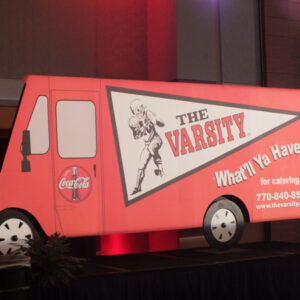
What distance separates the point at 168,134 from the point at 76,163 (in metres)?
1.26

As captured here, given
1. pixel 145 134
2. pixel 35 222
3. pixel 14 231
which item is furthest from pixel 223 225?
pixel 14 231

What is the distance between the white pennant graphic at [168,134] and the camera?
726 centimetres

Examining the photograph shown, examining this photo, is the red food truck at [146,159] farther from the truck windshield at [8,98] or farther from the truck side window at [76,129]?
the truck windshield at [8,98]

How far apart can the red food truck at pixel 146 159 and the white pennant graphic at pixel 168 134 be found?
13 mm

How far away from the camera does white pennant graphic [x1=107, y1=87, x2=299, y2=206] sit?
23.8 feet

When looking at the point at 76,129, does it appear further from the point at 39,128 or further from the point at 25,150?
the point at 25,150

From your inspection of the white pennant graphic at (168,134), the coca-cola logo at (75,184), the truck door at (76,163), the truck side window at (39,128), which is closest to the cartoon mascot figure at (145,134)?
the white pennant graphic at (168,134)

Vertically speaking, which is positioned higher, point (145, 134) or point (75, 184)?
point (145, 134)

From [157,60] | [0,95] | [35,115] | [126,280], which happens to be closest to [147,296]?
[126,280]

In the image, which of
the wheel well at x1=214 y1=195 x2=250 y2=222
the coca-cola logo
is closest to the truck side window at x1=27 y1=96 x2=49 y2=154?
the coca-cola logo

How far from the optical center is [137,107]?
24.1 ft

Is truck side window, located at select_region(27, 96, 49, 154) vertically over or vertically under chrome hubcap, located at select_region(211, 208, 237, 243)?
over

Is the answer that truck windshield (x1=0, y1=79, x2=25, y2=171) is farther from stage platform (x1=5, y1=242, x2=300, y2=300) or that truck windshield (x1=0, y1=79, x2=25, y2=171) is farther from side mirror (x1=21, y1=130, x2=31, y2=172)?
stage platform (x1=5, y1=242, x2=300, y2=300)

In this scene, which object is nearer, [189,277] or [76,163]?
[189,277]
